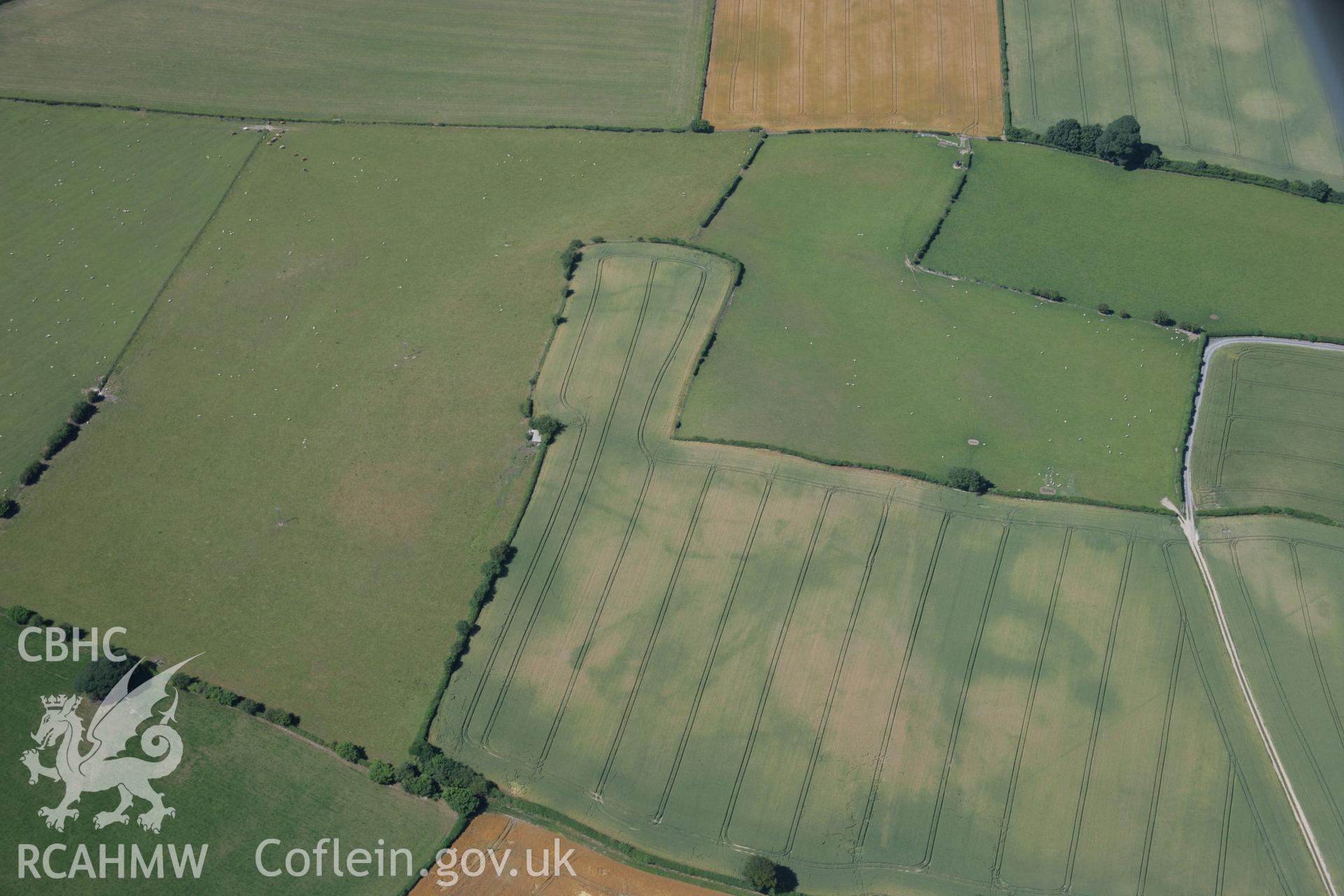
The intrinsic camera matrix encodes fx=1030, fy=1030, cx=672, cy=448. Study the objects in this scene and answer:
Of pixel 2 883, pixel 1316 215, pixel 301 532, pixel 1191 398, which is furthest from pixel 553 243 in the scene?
pixel 1316 215

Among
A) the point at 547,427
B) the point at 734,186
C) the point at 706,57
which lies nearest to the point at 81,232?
the point at 547,427

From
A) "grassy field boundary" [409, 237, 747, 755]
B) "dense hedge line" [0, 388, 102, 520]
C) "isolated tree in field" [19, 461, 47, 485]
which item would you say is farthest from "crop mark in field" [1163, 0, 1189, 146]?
"isolated tree in field" [19, 461, 47, 485]

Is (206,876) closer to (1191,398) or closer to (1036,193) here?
(1191,398)

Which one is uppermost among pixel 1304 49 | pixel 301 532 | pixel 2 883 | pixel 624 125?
pixel 1304 49

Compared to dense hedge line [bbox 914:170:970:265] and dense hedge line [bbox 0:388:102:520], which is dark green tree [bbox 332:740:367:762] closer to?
dense hedge line [bbox 0:388:102:520]

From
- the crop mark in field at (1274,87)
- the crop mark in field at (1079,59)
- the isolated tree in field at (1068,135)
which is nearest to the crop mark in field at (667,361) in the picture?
the isolated tree in field at (1068,135)

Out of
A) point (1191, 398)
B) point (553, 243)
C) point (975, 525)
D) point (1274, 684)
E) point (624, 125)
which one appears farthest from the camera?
point (624, 125)
